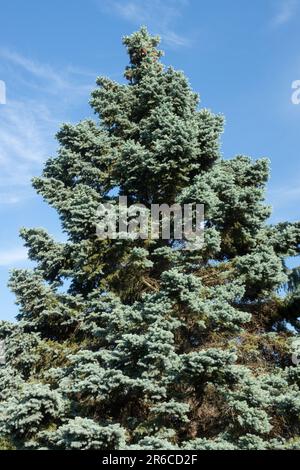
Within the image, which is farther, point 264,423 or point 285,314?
point 285,314

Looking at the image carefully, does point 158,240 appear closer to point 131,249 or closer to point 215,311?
point 131,249

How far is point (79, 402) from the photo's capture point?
30.2 feet

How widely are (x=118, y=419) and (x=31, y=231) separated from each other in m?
5.43

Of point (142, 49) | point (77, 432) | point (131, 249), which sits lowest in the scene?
point (77, 432)

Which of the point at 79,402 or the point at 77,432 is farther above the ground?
the point at 79,402

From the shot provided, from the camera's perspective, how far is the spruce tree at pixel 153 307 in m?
8.30

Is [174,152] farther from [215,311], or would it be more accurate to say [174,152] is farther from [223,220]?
[215,311]

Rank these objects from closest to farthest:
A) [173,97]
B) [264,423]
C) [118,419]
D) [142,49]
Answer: [264,423], [118,419], [173,97], [142,49]

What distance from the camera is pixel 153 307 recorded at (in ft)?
29.8

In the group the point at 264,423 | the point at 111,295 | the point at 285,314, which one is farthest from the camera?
the point at 285,314

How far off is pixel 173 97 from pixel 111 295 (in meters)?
6.07

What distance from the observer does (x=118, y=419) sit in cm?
909

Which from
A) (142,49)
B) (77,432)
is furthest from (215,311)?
(142,49)

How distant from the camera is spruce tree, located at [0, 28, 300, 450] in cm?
830
